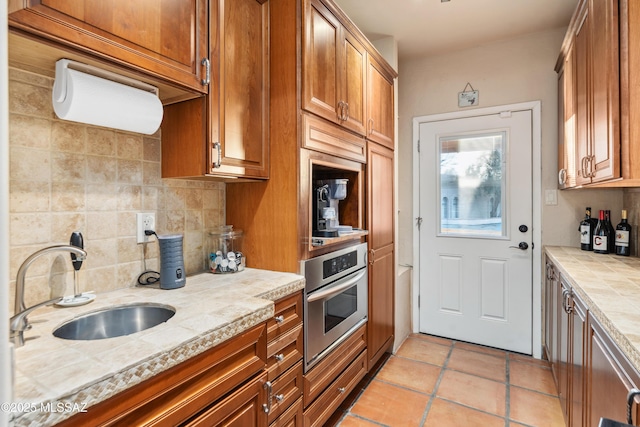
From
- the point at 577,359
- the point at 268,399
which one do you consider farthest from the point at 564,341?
the point at 268,399

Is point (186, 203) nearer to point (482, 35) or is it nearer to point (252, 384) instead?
point (252, 384)

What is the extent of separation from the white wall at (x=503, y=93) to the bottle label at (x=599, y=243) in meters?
0.38

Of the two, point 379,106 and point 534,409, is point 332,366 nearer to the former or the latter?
point 534,409

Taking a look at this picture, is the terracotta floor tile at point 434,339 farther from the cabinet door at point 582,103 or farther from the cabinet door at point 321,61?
the cabinet door at point 321,61

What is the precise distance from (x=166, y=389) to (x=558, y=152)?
309 centimetres

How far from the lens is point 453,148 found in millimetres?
3086

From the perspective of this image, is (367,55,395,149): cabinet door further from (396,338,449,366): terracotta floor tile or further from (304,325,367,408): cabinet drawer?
(396,338,449,366): terracotta floor tile

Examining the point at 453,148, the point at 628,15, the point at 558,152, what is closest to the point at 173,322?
the point at 628,15

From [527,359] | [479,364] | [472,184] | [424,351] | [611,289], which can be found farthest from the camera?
[472,184]

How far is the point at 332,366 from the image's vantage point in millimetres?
1866

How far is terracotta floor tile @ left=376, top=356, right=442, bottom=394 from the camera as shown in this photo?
2.36m

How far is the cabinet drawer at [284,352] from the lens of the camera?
4.54 feet

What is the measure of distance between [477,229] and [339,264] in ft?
5.54

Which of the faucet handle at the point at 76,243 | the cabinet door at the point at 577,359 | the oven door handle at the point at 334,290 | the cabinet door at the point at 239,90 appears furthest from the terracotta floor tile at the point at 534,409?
the faucet handle at the point at 76,243
